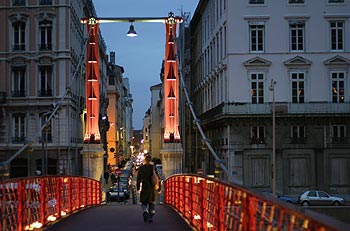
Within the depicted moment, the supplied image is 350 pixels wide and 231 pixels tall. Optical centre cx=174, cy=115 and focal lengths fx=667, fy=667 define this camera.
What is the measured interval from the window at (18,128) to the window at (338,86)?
75.7 feet

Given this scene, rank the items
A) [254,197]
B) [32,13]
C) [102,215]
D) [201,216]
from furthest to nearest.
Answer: [32,13], [102,215], [201,216], [254,197]

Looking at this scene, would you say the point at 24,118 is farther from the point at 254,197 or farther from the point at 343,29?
the point at 254,197

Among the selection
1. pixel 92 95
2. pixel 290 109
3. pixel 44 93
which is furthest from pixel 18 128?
pixel 290 109

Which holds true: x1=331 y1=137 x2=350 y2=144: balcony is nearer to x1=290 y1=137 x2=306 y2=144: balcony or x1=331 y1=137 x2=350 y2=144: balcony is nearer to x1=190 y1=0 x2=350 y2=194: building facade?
x1=190 y1=0 x2=350 y2=194: building facade

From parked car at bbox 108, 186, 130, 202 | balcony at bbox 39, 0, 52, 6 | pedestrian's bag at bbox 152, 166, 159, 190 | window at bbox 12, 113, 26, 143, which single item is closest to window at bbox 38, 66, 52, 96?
window at bbox 12, 113, 26, 143

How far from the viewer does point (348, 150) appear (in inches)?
1823

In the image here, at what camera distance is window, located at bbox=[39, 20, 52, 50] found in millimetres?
50781

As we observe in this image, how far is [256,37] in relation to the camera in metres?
46.3

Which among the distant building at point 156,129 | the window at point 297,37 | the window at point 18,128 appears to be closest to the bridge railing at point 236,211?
the window at point 297,37

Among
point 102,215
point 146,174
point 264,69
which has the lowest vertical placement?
point 102,215

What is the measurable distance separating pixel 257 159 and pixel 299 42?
28.4 ft

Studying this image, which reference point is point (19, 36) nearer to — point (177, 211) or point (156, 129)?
point (177, 211)

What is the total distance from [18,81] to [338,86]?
939 inches

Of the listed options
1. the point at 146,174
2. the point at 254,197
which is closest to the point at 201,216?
the point at 146,174
